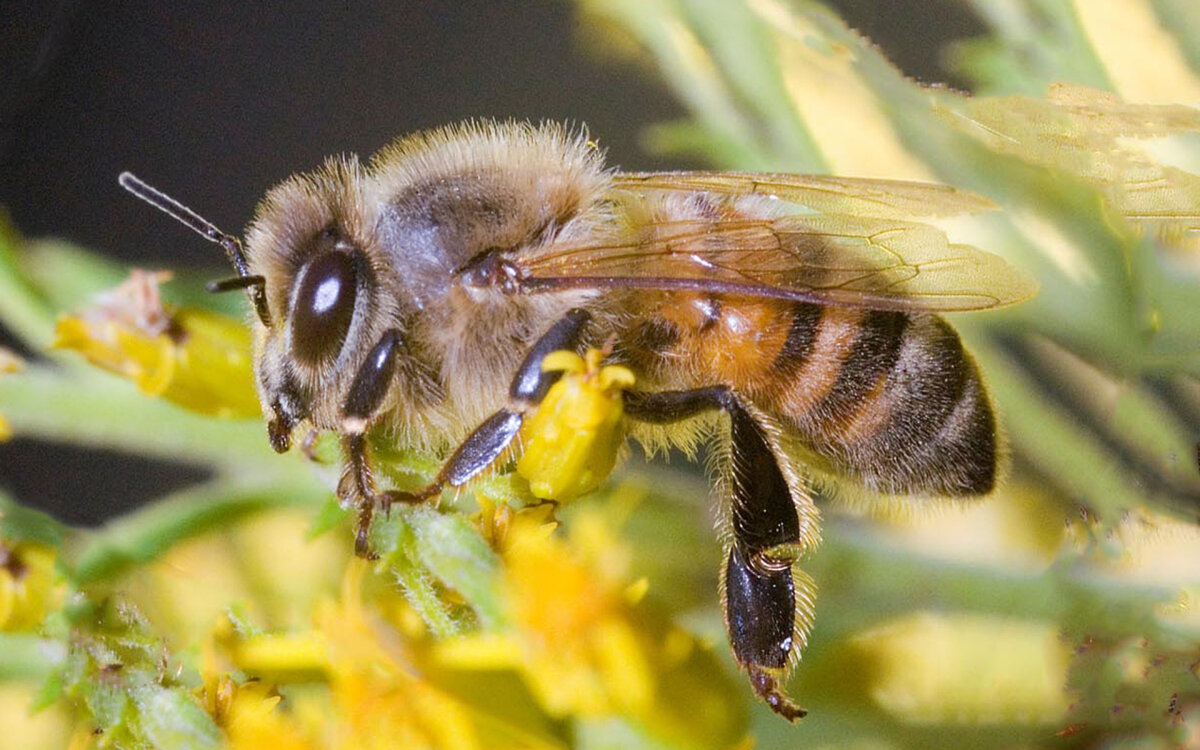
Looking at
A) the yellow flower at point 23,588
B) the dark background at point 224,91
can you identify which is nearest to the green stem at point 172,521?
the yellow flower at point 23,588

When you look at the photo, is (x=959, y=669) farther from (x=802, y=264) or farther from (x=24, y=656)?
(x=24, y=656)

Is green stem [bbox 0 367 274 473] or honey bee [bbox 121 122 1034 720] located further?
green stem [bbox 0 367 274 473]

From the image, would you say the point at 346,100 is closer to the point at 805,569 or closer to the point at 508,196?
the point at 508,196

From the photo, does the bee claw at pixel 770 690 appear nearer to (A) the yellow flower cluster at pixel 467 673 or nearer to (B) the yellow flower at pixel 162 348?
(A) the yellow flower cluster at pixel 467 673

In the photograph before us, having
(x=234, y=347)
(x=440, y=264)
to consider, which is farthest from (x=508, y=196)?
(x=234, y=347)

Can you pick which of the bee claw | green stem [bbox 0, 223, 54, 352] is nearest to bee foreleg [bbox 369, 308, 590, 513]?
the bee claw

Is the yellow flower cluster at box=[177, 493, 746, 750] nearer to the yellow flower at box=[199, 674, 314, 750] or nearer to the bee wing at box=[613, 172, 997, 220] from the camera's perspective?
the yellow flower at box=[199, 674, 314, 750]
